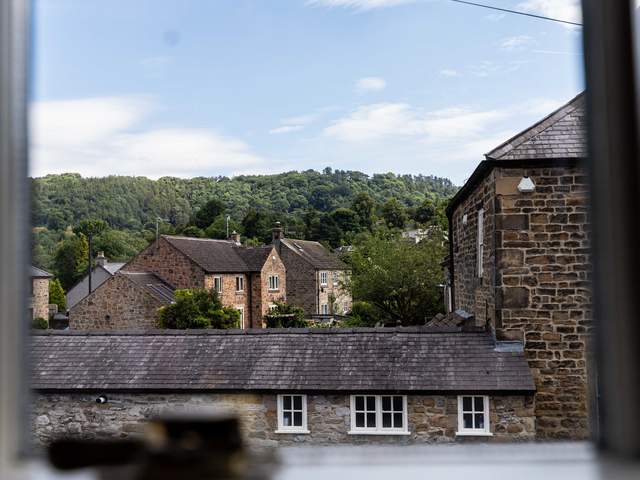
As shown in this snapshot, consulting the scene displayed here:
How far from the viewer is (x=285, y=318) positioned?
16250 mm

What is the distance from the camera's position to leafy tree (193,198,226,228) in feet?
67.6

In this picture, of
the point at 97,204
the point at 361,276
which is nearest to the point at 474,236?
the point at 97,204

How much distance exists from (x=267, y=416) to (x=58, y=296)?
29.7ft

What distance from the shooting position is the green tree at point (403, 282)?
17.3m

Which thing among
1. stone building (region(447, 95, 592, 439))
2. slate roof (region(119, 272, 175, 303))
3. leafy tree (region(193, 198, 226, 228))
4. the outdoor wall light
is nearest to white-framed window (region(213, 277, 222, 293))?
slate roof (region(119, 272, 175, 303))

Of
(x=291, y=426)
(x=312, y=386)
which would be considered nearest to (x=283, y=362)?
(x=312, y=386)

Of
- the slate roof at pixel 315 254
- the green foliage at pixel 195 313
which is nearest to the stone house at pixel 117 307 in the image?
the green foliage at pixel 195 313

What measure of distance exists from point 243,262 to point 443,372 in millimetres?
12681

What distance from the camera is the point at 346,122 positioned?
22.0 meters

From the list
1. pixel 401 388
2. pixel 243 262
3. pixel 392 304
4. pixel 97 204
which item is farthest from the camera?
pixel 243 262

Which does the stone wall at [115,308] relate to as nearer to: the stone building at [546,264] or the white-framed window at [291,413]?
the white-framed window at [291,413]

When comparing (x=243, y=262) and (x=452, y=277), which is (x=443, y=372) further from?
(x=243, y=262)

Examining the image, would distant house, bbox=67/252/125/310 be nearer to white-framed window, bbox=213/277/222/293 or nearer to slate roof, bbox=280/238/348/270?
white-framed window, bbox=213/277/222/293

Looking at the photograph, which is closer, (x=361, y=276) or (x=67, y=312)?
(x=67, y=312)
